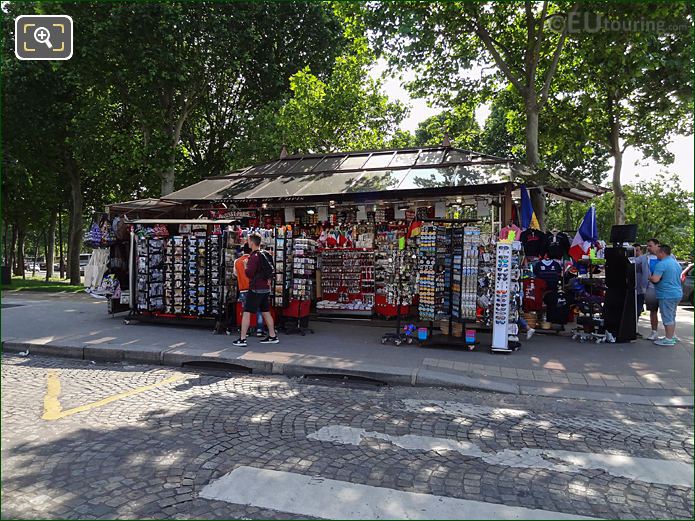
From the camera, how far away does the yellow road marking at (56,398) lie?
4.97 meters

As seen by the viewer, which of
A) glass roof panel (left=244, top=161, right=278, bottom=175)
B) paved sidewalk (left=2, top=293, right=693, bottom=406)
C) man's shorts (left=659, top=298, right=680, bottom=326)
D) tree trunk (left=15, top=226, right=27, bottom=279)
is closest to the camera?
paved sidewalk (left=2, top=293, right=693, bottom=406)

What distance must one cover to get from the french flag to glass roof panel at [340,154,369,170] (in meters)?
5.39

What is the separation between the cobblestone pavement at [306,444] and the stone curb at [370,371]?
0.21m

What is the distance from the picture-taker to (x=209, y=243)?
9.76 metres

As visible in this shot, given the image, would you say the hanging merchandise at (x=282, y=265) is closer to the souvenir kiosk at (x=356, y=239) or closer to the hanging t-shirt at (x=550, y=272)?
the souvenir kiosk at (x=356, y=239)

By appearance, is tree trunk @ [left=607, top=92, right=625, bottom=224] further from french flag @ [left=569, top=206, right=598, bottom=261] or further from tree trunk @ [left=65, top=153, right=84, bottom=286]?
tree trunk @ [left=65, top=153, right=84, bottom=286]

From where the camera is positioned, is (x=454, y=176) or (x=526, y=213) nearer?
(x=454, y=176)

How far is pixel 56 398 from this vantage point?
557 cm

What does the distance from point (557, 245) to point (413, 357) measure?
466 centimetres

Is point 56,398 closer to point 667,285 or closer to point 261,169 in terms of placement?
point 261,169

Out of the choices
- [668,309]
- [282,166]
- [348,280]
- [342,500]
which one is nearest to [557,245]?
[668,309]

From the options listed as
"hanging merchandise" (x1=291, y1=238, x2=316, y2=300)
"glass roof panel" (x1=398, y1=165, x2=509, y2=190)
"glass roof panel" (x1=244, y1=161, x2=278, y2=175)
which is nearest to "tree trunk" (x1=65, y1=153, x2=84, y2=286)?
"glass roof panel" (x1=244, y1=161, x2=278, y2=175)

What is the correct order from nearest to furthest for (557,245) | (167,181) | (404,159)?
(557,245), (404,159), (167,181)

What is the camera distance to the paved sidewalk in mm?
6359
